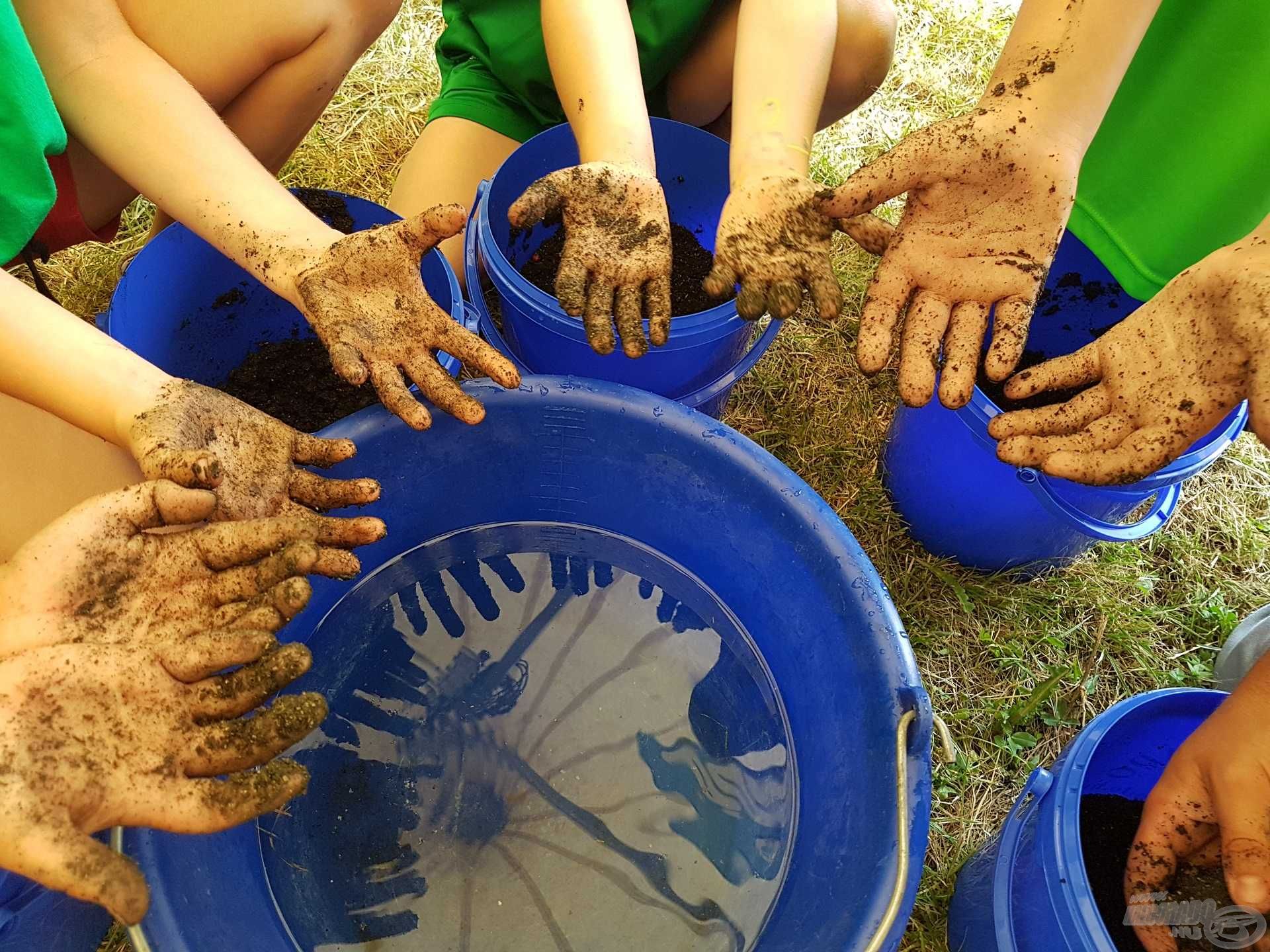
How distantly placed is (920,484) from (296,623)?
805 millimetres

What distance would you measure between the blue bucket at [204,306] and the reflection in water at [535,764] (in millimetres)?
316

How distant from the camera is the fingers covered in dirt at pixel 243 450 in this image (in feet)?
2.38

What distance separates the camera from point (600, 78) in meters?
1.00

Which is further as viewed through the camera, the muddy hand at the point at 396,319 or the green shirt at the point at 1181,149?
the green shirt at the point at 1181,149

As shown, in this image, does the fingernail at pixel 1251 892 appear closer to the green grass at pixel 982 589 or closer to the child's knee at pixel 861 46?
the green grass at pixel 982 589

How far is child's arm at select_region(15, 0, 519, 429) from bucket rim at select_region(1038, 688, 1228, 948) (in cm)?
59

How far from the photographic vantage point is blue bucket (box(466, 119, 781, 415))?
3.01 feet

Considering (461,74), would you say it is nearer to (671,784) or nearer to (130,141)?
(130,141)

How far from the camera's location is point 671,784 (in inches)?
37.4

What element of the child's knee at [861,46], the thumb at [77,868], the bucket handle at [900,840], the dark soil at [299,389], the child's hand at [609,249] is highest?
the child's knee at [861,46]

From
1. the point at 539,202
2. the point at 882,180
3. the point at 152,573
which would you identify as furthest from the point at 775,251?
the point at 152,573

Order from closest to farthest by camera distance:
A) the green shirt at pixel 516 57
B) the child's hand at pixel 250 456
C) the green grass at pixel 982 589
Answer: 1. the child's hand at pixel 250 456
2. the green grass at pixel 982 589
3. the green shirt at pixel 516 57

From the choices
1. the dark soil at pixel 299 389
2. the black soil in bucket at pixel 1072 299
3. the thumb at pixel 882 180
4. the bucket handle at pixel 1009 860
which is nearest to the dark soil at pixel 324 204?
the dark soil at pixel 299 389

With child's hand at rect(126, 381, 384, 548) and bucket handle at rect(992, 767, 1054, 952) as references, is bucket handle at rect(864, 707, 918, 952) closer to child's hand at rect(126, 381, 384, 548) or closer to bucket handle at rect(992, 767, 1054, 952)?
bucket handle at rect(992, 767, 1054, 952)
